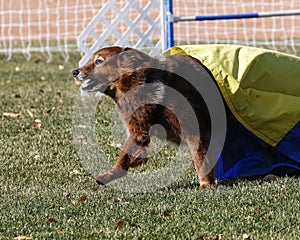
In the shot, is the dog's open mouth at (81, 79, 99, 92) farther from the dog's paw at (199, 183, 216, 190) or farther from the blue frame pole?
the blue frame pole

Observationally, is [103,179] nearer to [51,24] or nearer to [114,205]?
[114,205]

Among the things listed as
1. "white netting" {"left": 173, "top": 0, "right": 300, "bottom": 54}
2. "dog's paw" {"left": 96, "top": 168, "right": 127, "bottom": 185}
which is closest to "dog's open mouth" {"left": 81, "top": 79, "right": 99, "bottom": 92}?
"dog's paw" {"left": 96, "top": 168, "right": 127, "bottom": 185}

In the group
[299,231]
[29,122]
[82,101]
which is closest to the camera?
[299,231]

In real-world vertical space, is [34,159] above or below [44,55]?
above

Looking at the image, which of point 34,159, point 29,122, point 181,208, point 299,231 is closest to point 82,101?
point 29,122

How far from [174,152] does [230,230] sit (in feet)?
7.32

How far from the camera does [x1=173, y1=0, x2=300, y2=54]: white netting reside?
15992 millimetres

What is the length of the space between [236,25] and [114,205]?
13.2m

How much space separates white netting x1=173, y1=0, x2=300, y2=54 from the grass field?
9.30m

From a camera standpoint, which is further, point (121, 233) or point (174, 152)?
point (174, 152)

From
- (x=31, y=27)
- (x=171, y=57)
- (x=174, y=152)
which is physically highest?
(x=171, y=57)

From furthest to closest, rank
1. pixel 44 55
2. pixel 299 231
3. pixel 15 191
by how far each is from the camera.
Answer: pixel 44 55 → pixel 15 191 → pixel 299 231

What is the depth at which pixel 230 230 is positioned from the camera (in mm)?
4477

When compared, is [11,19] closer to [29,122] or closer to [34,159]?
[29,122]
